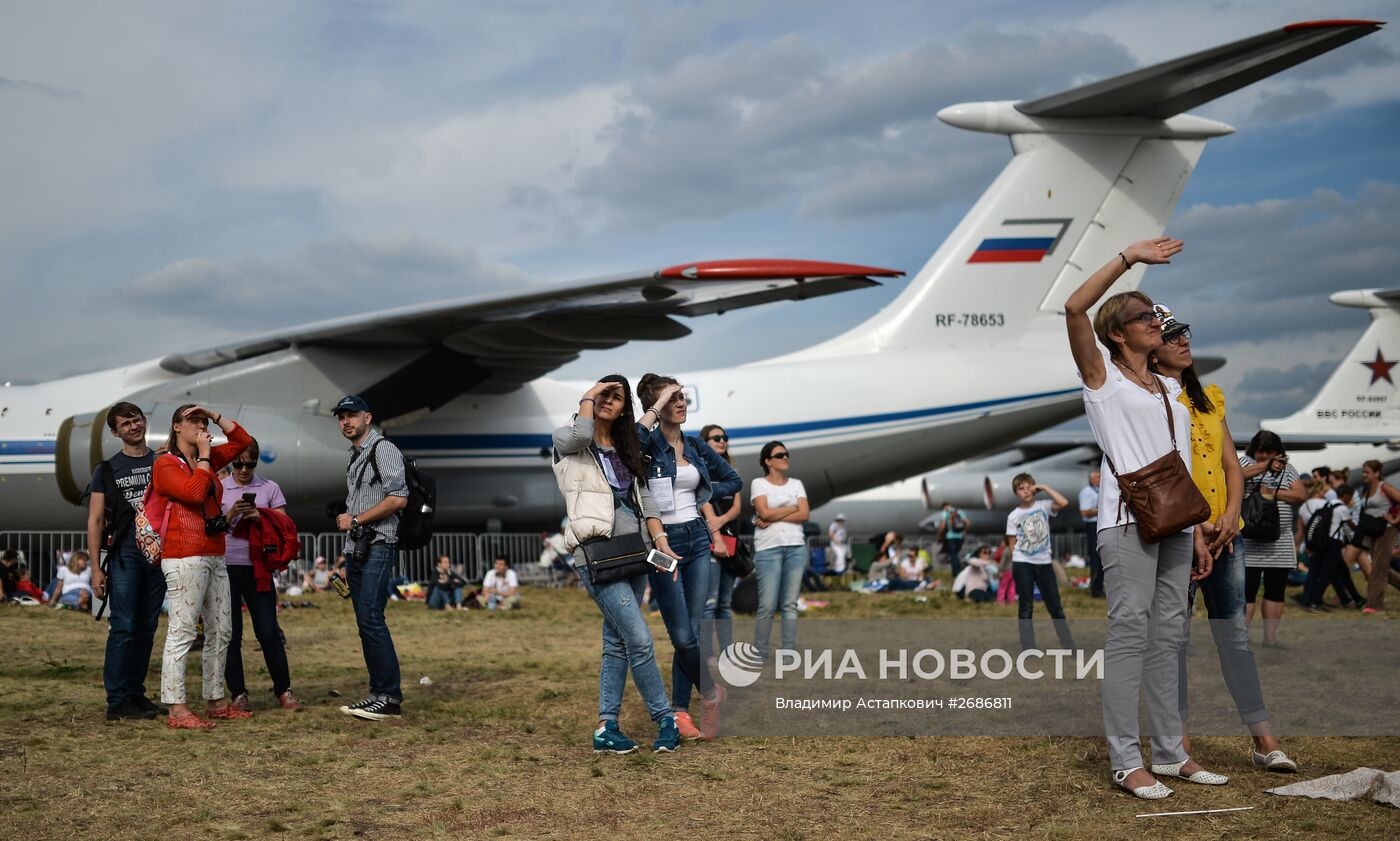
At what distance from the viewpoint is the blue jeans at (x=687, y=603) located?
5.18 m

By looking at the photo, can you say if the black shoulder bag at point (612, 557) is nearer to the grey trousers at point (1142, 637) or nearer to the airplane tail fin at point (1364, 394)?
the grey trousers at point (1142, 637)

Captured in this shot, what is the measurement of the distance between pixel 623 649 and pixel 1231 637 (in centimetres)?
249

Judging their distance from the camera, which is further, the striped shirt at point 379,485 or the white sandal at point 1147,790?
the striped shirt at point 379,485

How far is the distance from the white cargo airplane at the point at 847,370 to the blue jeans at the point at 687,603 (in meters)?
7.61

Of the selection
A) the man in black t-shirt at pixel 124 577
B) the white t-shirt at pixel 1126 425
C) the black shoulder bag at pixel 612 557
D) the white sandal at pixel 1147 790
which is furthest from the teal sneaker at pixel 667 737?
the man in black t-shirt at pixel 124 577

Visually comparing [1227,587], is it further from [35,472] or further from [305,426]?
[35,472]

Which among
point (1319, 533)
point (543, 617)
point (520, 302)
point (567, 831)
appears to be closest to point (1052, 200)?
point (1319, 533)

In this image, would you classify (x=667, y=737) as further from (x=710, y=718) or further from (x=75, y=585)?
(x=75, y=585)

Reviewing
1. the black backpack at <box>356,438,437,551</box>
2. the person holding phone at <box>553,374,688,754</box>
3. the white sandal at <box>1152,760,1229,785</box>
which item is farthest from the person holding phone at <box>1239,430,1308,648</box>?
the black backpack at <box>356,438,437,551</box>

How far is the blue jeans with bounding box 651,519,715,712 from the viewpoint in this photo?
17.0 feet

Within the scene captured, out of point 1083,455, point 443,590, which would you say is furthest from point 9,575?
point 1083,455

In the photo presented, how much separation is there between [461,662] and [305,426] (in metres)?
5.69

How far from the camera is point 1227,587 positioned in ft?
15.9

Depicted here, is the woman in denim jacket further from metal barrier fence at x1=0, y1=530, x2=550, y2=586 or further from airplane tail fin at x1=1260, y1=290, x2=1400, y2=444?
airplane tail fin at x1=1260, y1=290, x2=1400, y2=444
